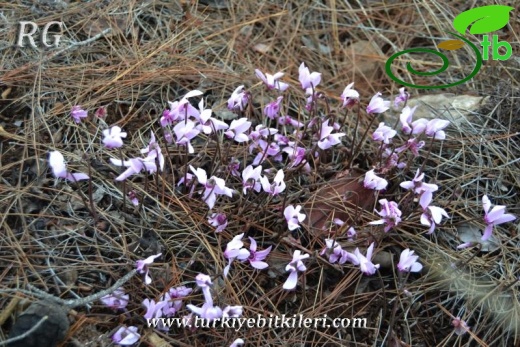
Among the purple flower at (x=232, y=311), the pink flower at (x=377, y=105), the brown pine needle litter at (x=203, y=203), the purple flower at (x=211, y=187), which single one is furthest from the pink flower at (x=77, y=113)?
the pink flower at (x=377, y=105)

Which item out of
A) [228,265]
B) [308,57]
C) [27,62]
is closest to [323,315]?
[228,265]

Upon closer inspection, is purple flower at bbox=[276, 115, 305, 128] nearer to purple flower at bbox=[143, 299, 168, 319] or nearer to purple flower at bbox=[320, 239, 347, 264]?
purple flower at bbox=[320, 239, 347, 264]

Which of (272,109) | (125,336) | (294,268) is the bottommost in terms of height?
(125,336)

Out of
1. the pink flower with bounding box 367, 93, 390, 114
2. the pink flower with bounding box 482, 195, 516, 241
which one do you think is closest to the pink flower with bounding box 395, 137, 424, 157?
the pink flower with bounding box 367, 93, 390, 114

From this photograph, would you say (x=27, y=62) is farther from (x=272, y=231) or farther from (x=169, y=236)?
(x=272, y=231)

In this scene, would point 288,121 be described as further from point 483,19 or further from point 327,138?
point 483,19

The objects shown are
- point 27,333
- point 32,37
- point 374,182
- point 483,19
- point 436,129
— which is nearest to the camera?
point 27,333

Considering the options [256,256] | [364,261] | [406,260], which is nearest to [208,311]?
[256,256]
